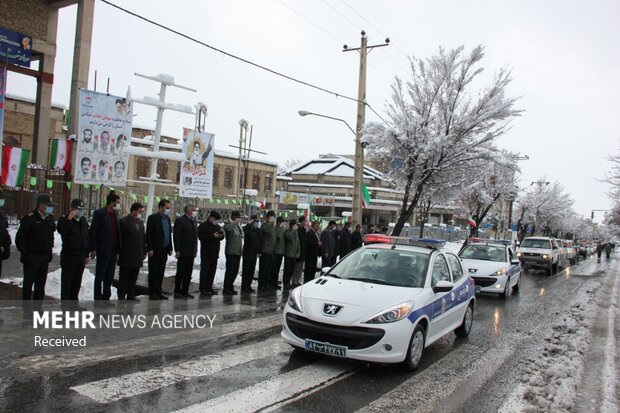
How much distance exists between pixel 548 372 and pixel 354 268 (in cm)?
295

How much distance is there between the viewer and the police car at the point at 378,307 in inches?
223

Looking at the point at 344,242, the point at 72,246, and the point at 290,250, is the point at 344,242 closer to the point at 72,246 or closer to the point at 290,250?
the point at 290,250

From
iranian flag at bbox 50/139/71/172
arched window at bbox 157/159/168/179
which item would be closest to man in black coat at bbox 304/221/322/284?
iranian flag at bbox 50/139/71/172

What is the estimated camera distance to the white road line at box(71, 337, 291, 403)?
4656 millimetres

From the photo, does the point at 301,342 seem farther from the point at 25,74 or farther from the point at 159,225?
the point at 25,74

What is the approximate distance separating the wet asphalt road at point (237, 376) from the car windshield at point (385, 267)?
46.3 inches

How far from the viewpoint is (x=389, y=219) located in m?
65.4

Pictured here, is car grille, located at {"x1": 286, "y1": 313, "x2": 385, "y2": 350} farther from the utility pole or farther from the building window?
the building window

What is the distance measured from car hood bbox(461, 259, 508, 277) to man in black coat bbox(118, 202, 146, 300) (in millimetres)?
9422

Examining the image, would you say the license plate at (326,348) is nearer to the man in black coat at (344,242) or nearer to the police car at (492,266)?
the police car at (492,266)

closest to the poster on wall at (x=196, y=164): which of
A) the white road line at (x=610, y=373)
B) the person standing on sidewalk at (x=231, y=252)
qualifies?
the person standing on sidewalk at (x=231, y=252)

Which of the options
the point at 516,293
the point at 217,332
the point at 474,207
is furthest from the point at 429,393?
the point at 474,207

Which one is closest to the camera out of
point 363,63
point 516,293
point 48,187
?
point 516,293

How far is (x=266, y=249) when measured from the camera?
39.2ft
